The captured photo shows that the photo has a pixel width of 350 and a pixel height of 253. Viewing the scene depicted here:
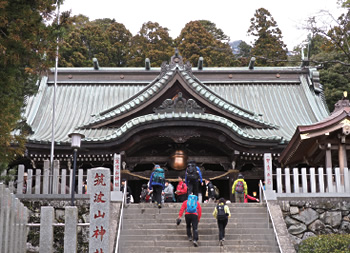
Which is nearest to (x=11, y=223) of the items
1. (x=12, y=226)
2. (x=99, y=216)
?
(x=12, y=226)

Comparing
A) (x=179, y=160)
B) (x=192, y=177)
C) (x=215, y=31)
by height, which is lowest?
(x=192, y=177)

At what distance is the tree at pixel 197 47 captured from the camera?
133 ft

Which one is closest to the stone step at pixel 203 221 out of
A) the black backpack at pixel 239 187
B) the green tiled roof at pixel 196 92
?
the black backpack at pixel 239 187

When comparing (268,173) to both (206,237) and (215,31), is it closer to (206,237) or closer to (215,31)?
(206,237)

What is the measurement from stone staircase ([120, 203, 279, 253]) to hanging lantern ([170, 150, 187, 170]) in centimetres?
442

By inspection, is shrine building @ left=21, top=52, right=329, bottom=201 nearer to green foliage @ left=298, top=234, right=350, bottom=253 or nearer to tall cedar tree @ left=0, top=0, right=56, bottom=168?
green foliage @ left=298, top=234, right=350, bottom=253

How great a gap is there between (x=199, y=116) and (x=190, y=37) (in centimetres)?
2283

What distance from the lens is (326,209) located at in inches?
598

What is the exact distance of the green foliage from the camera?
41.2ft

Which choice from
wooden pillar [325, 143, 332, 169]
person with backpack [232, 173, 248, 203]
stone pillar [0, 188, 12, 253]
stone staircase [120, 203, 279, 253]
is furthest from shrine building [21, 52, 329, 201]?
stone pillar [0, 188, 12, 253]

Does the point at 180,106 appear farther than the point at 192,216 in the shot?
Yes

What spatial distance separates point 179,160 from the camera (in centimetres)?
1998

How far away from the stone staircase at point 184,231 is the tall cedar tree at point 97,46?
2527 centimetres

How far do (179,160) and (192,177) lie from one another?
4.50 m
